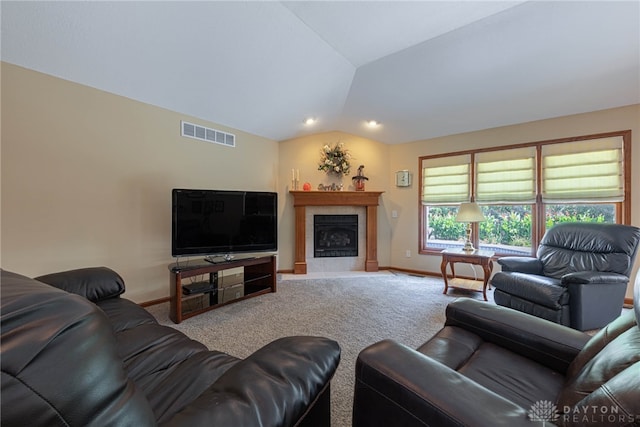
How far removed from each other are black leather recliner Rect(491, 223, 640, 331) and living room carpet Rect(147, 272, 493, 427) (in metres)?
0.77

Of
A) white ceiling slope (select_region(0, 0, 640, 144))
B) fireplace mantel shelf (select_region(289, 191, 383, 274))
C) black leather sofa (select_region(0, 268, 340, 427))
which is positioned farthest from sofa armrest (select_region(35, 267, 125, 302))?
fireplace mantel shelf (select_region(289, 191, 383, 274))

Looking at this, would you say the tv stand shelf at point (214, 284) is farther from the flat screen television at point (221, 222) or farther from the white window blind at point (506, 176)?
the white window blind at point (506, 176)

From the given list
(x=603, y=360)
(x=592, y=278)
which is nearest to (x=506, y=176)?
(x=592, y=278)

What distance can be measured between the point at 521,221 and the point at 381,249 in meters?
2.24

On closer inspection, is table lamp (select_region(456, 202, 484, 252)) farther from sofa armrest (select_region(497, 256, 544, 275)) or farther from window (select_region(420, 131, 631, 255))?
window (select_region(420, 131, 631, 255))

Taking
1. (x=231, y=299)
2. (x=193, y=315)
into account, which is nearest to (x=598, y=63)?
(x=231, y=299)

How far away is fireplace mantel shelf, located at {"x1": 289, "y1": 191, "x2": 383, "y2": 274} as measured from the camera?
15.2 feet

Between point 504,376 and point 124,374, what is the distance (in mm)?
1375

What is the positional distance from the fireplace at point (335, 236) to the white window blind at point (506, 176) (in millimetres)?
2160

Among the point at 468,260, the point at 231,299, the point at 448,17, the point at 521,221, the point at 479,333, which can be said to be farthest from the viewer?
the point at 521,221

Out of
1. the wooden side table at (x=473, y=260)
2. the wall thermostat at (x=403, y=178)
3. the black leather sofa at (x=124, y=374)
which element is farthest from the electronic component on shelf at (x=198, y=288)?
the wall thermostat at (x=403, y=178)

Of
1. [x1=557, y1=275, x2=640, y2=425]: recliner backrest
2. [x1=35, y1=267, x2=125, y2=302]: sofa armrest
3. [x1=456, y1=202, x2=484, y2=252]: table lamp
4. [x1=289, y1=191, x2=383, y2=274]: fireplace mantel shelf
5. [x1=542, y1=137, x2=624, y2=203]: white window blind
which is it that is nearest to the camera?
[x1=557, y1=275, x2=640, y2=425]: recliner backrest

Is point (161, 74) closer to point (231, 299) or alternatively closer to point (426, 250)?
point (231, 299)

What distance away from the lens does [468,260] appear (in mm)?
3430
